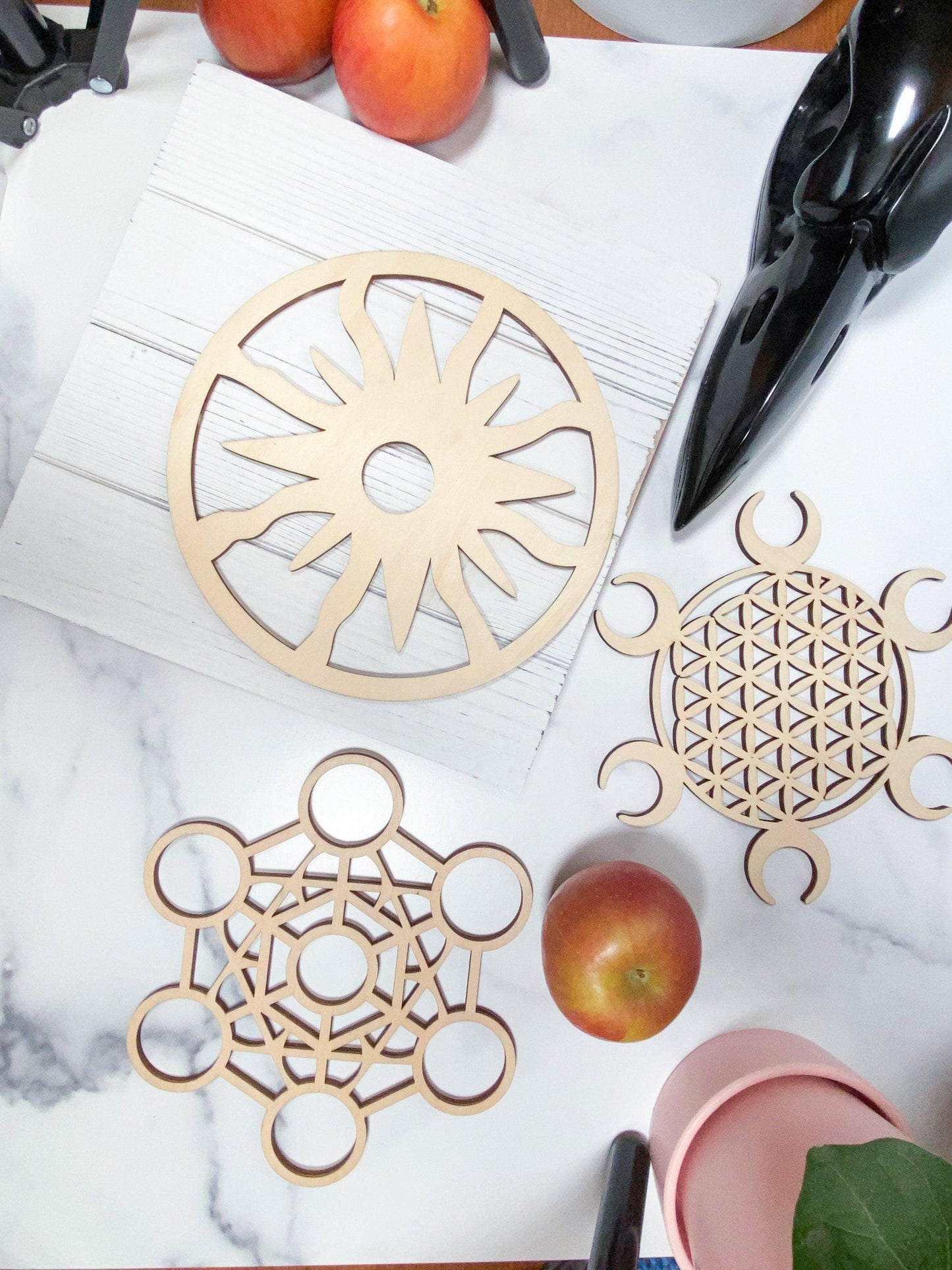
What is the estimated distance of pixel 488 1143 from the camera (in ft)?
1.78

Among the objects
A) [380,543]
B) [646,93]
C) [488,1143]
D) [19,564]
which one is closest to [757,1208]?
[488,1143]

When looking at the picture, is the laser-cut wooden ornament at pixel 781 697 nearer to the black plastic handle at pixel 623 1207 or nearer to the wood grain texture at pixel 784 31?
the black plastic handle at pixel 623 1207

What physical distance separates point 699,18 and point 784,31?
7 cm

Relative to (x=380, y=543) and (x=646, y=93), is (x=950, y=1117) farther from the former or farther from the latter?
(x=646, y=93)

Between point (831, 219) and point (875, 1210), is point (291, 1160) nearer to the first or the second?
point (875, 1210)

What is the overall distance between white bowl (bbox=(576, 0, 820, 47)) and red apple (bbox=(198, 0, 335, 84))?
0.56 ft

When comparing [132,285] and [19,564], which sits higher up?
[132,285]

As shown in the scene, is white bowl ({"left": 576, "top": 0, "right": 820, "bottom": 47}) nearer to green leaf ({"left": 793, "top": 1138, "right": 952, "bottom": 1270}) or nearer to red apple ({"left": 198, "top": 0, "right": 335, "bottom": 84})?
red apple ({"left": 198, "top": 0, "right": 335, "bottom": 84})

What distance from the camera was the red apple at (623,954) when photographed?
49 cm

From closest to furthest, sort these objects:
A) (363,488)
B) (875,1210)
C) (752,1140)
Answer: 1. (875,1210)
2. (752,1140)
3. (363,488)

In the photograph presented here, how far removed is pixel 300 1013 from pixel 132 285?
0.46 m

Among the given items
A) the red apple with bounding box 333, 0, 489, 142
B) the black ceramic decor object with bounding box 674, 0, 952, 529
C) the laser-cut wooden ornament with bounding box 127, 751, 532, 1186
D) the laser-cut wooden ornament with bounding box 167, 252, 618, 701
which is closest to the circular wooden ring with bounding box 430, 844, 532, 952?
the laser-cut wooden ornament with bounding box 127, 751, 532, 1186

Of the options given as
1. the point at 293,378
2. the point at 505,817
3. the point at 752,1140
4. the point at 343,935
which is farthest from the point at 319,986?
the point at 293,378

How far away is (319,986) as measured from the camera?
0.55 meters
